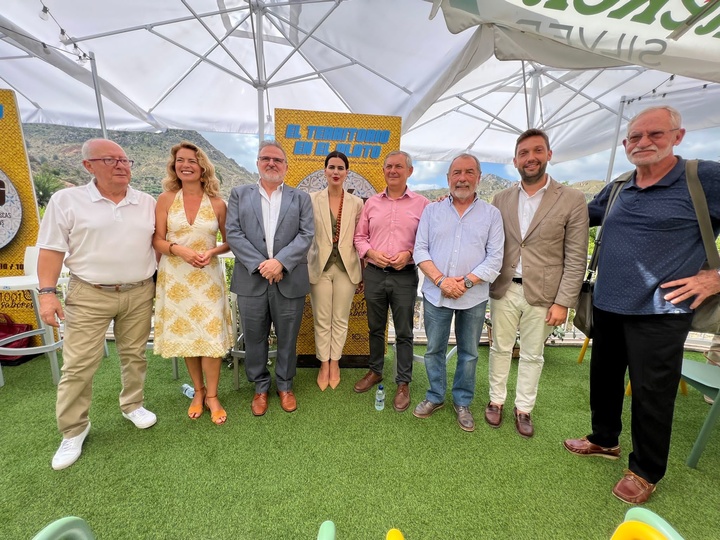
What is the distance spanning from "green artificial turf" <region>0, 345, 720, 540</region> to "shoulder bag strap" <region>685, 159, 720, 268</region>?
56.6 inches

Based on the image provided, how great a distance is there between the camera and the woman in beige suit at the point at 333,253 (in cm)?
259

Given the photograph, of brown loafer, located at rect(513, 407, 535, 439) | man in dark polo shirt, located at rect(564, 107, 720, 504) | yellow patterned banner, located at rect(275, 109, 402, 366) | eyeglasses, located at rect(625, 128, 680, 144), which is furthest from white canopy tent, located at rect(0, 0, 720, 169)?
brown loafer, located at rect(513, 407, 535, 439)

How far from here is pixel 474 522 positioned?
5.36 ft

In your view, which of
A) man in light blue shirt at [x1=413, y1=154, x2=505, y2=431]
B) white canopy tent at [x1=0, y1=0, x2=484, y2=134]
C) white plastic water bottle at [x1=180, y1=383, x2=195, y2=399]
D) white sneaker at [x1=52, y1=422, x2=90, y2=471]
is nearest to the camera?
white sneaker at [x1=52, y1=422, x2=90, y2=471]

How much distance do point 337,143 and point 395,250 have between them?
136cm

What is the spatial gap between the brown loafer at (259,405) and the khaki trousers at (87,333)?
0.95m

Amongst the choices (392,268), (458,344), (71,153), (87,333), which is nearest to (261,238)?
(392,268)

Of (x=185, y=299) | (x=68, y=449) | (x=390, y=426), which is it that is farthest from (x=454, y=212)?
(x=68, y=449)

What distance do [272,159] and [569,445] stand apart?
9.46 feet

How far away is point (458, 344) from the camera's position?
2.38 m

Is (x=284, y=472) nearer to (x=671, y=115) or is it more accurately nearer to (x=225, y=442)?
(x=225, y=442)

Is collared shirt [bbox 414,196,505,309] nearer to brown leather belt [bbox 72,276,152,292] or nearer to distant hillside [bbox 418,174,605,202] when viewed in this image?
distant hillside [bbox 418,174,605,202]

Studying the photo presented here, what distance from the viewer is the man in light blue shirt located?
2129 millimetres

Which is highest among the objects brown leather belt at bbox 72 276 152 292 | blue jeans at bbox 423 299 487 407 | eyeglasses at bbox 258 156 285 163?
eyeglasses at bbox 258 156 285 163
